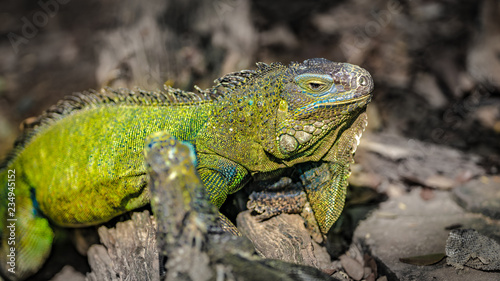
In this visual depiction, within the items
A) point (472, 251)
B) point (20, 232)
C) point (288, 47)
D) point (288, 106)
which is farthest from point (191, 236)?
point (288, 47)

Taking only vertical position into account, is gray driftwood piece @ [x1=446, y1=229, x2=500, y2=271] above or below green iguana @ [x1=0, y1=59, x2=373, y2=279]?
below

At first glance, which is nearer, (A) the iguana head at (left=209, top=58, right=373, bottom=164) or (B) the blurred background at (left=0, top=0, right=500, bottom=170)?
(A) the iguana head at (left=209, top=58, right=373, bottom=164)

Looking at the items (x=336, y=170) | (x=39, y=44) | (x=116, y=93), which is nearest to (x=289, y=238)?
(x=336, y=170)

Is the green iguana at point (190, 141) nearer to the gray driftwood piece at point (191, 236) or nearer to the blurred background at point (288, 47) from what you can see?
the gray driftwood piece at point (191, 236)

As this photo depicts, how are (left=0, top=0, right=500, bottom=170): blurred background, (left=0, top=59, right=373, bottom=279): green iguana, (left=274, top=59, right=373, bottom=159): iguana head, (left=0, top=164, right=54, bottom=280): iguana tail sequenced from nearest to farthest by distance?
(left=274, top=59, right=373, bottom=159): iguana head → (left=0, top=59, right=373, bottom=279): green iguana → (left=0, top=164, right=54, bottom=280): iguana tail → (left=0, top=0, right=500, bottom=170): blurred background

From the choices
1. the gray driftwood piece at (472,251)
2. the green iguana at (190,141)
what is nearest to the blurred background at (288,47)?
the green iguana at (190,141)

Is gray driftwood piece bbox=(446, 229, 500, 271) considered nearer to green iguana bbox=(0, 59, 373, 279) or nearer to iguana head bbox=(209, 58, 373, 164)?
green iguana bbox=(0, 59, 373, 279)

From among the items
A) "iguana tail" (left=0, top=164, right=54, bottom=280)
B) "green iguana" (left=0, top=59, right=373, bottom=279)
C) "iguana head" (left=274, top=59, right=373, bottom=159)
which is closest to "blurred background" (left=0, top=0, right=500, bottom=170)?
"green iguana" (left=0, top=59, right=373, bottom=279)

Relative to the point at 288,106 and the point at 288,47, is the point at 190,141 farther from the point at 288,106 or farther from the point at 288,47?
the point at 288,47
